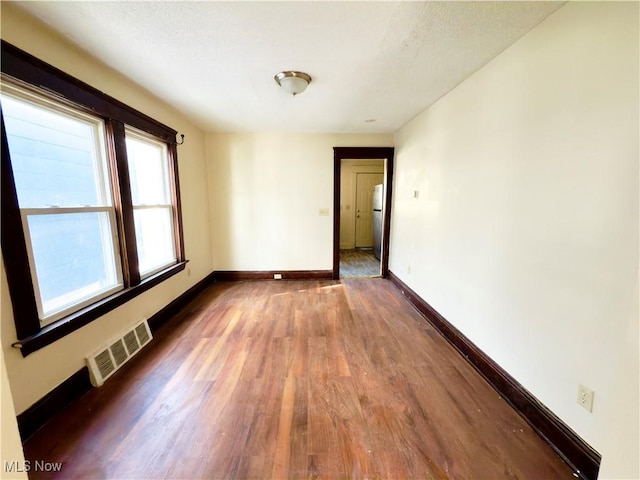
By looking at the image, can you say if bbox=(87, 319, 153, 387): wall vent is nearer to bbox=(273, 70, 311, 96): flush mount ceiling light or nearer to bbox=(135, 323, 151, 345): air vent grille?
bbox=(135, 323, 151, 345): air vent grille

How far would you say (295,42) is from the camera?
1587 millimetres

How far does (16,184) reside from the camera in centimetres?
134

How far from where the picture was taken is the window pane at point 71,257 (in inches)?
59.1

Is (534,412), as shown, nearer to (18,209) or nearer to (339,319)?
(339,319)

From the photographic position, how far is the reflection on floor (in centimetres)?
444

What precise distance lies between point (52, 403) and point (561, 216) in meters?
3.06

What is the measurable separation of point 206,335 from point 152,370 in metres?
0.54

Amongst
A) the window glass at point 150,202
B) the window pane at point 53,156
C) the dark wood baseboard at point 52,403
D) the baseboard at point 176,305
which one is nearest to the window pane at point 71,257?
the window pane at point 53,156

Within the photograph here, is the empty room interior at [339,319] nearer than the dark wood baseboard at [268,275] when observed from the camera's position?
Yes

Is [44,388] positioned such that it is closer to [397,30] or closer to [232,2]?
[232,2]

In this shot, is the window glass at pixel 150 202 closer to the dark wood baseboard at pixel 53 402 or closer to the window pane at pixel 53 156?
the window pane at pixel 53 156

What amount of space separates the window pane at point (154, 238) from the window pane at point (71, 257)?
36cm

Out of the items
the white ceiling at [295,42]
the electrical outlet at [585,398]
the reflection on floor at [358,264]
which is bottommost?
the reflection on floor at [358,264]

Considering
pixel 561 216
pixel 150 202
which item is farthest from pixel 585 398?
pixel 150 202
